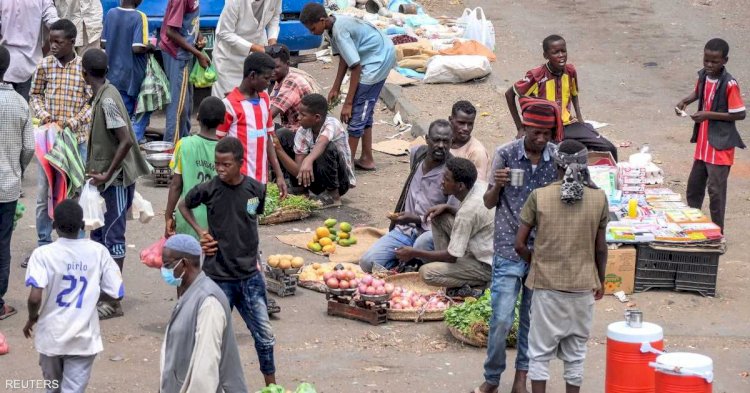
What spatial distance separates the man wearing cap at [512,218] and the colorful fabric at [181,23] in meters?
5.89

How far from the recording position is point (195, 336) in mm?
5461

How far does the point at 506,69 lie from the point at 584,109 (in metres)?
2.21

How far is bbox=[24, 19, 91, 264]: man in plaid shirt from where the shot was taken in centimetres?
857

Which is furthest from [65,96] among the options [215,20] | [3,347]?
[215,20]

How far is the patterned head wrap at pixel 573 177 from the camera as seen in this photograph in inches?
251

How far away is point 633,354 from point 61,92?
14.5 ft

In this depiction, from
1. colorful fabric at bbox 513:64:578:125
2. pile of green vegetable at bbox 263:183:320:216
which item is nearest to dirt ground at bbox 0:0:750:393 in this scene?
pile of green vegetable at bbox 263:183:320:216

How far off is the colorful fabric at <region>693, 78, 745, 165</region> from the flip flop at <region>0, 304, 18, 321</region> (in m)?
5.76

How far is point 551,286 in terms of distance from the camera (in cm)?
652

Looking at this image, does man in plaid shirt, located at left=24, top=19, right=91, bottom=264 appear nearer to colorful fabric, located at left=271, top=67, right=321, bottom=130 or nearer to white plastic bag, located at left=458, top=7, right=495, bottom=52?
colorful fabric, located at left=271, top=67, right=321, bottom=130

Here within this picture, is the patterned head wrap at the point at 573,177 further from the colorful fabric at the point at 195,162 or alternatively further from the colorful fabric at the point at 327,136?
the colorful fabric at the point at 327,136

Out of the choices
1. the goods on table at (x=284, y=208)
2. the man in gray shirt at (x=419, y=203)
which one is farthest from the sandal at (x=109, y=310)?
the goods on table at (x=284, y=208)

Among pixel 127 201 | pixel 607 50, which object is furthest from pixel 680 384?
pixel 607 50

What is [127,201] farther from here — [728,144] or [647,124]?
[647,124]
